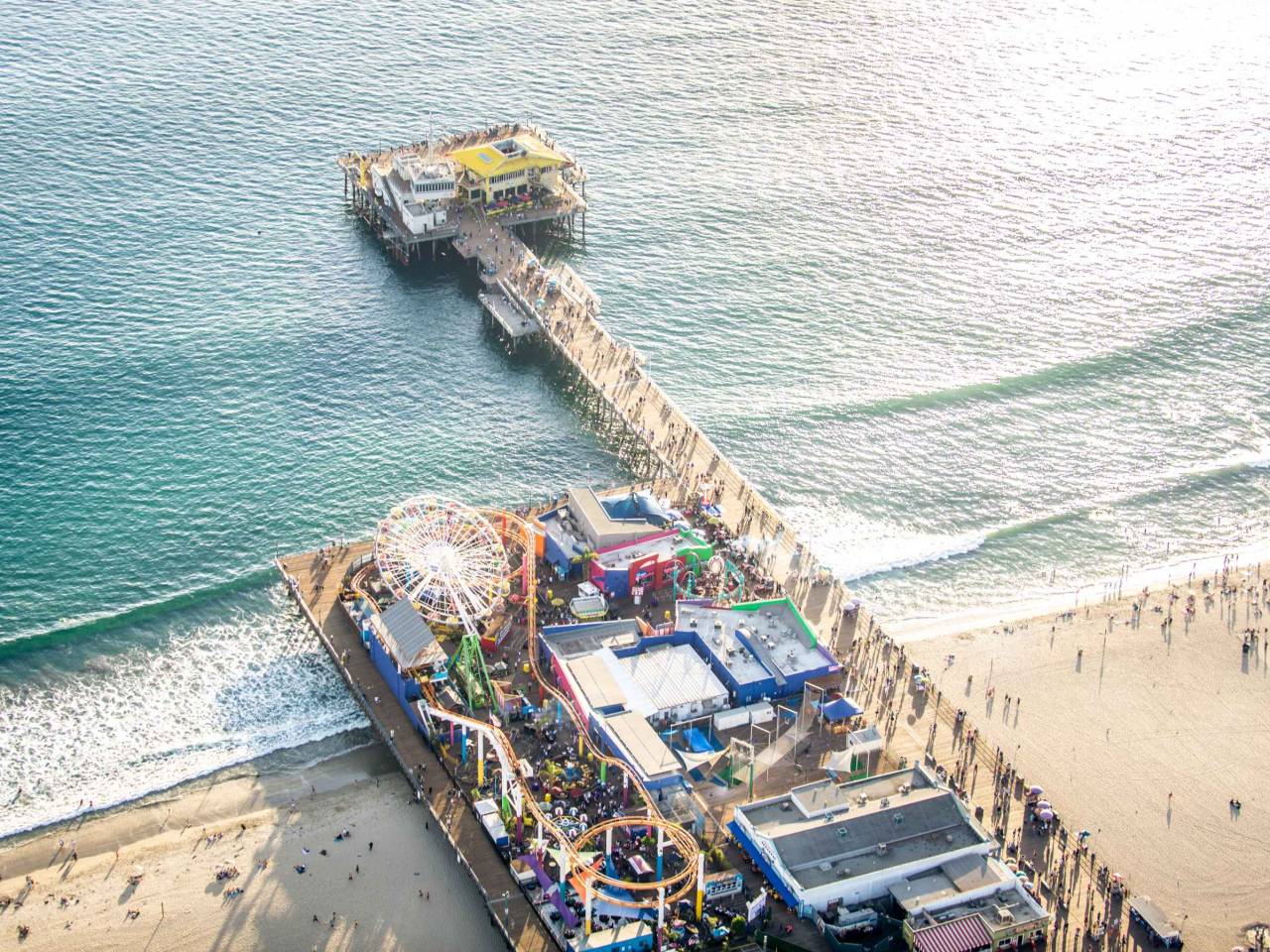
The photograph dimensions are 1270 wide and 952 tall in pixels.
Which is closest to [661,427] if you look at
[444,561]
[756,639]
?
[756,639]

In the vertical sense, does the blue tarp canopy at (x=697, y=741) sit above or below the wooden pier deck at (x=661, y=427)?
below

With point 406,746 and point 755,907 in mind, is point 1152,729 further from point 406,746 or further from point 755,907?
point 406,746

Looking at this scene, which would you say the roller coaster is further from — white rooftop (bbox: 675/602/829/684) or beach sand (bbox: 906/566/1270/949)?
beach sand (bbox: 906/566/1270/949)

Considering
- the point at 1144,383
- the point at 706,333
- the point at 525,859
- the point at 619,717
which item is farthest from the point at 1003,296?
the point at 525,859

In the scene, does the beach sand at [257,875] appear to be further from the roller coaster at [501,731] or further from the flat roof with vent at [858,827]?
the flat roof with vent at [858,827]

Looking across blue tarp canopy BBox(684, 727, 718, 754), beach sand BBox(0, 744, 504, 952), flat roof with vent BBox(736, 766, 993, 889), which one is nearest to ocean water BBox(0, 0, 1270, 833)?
beach sand BBox(0, 744, 504, 952)

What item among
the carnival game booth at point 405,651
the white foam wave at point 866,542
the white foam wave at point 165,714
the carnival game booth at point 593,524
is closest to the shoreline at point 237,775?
the white foam wave at point 165,714
